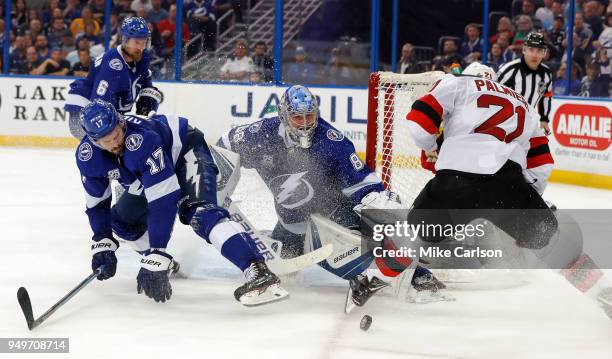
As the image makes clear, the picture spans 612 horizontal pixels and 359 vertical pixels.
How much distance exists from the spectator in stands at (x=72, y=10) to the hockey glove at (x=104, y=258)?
6.41 metres

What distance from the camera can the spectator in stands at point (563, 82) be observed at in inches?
300

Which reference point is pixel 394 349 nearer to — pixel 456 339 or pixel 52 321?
pixel 456 339

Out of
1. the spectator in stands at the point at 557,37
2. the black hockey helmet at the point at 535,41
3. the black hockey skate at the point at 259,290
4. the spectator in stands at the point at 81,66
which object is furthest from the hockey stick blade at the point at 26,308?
the spectator in stands at the point at 81,66

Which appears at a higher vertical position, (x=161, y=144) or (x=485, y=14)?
(x=485, y=14)

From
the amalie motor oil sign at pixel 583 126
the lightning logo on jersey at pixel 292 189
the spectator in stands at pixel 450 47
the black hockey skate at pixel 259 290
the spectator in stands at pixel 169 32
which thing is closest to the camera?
the black hockey skate at pixel 259 290

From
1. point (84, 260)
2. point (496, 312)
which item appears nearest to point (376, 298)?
point (496, 312)

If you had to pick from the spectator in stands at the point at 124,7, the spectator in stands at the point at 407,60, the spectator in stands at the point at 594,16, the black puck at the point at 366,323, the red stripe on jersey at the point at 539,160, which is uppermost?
the spectator in stands at the point at 124,7

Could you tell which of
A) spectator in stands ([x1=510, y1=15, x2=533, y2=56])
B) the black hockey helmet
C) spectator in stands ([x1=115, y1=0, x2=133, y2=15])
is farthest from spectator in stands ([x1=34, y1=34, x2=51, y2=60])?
the black hockey helmet

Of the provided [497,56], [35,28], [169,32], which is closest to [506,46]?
[497,56]

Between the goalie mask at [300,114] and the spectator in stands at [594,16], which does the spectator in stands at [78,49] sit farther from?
the goalie mask at [300,114]

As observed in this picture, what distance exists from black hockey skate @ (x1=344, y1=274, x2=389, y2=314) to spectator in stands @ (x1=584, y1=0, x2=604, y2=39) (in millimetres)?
5159

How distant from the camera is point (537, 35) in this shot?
540cm

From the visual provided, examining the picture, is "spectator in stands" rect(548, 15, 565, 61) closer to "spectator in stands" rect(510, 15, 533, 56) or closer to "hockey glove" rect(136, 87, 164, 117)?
"spectator in stands" rect(510, 15, 533, 56)

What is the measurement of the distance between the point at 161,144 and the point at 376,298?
0.96 metres
